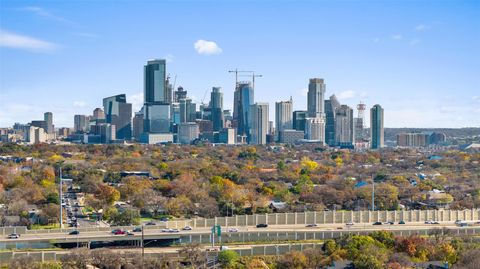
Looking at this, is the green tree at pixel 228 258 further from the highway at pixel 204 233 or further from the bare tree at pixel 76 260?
the highway at pixel 204 233

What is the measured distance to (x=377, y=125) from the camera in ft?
606

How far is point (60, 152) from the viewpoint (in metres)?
117

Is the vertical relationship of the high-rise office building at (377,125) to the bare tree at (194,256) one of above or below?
above

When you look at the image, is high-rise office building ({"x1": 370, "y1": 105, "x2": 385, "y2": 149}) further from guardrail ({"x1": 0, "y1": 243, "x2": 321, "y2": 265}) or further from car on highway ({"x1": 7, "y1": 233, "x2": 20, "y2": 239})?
car on highway ({"x1": 7, "y1": 233, "x2": 20, "y2": 239})

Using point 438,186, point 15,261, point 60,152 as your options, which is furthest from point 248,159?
point 15,261

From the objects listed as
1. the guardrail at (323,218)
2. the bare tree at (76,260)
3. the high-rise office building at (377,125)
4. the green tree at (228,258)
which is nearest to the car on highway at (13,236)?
the guardrail at (323,218)

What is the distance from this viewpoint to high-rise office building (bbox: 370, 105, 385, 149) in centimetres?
18238

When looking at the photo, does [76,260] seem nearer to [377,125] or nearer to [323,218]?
[323,218]

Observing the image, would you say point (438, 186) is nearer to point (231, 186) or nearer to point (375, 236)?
point (231, 186)

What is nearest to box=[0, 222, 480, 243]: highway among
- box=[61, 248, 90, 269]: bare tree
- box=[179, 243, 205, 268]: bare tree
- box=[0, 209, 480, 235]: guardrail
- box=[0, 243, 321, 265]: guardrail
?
box=[0, 209, 480, 235]: guardrail

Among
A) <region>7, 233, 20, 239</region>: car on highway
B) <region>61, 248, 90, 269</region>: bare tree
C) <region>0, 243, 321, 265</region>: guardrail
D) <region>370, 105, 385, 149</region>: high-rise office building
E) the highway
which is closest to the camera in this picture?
<region>61, 248, 90, 269</region>: bare tree

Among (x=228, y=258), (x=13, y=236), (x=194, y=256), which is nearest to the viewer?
(x=194, y=256)

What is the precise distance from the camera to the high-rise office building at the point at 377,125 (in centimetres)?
18238

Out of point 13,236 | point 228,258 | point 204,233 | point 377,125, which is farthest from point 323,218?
point 377,125
